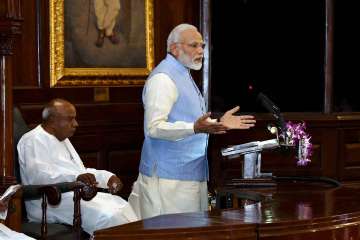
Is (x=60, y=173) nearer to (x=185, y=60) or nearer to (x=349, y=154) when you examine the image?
(x=185, y=60)

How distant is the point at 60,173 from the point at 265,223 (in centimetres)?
169

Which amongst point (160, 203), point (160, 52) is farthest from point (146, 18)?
point (160, 203)

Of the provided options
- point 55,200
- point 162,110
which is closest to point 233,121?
point 162,110

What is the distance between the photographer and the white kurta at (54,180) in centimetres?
414

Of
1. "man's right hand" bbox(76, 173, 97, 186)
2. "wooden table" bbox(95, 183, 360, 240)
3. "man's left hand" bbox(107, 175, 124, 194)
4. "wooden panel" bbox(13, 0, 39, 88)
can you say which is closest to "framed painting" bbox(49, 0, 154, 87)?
"wooden panel" bbox(13, 0, 39, 88)

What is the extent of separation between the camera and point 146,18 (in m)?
5.72

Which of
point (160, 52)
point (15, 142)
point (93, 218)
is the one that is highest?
point (160, 52)

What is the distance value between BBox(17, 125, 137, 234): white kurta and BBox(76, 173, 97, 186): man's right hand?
13 centimetres

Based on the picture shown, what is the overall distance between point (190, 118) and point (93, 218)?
2.69 ft

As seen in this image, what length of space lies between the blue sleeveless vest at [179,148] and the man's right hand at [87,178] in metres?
0.48

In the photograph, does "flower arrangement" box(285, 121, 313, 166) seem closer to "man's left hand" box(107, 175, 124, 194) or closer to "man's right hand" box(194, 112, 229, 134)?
"man's right hand" box(194, 112, 229, 134)

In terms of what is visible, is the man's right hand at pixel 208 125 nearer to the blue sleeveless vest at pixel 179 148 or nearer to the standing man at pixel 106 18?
→ the blue sleeveless vest at pixel 179 148

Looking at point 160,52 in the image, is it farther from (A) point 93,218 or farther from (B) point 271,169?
(A) point 93,218

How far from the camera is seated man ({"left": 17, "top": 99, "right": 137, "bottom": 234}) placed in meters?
4.15
